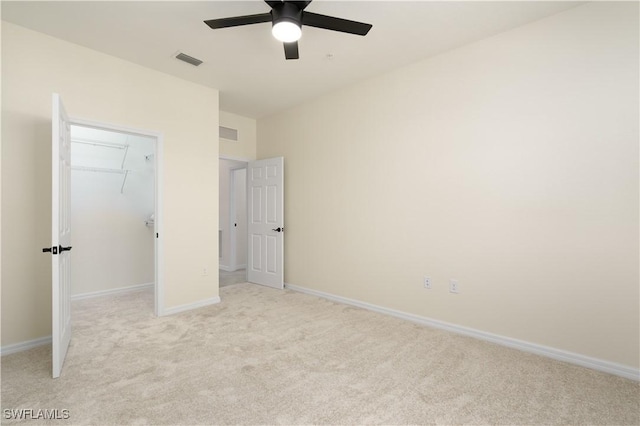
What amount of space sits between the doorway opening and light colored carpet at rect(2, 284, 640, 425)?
3024mm

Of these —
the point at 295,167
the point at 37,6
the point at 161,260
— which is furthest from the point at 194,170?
the point at 37,6

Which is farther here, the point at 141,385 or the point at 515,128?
the point at 515,128

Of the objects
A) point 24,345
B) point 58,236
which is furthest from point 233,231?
point 58,236

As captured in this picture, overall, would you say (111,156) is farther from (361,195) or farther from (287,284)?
(361,195)

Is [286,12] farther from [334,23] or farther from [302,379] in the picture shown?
[302,379]

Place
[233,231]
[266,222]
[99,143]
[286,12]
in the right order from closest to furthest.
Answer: [286,12], [99,143], [266,222], [233,231]

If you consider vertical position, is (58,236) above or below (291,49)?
below

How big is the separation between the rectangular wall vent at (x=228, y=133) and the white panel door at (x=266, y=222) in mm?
517

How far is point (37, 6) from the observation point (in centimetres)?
252

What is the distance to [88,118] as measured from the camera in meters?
3.16

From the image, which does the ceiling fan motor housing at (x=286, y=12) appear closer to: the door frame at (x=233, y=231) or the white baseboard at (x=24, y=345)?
the white baseboard at (x=24, y=345)

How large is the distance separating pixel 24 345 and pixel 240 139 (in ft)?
12.2

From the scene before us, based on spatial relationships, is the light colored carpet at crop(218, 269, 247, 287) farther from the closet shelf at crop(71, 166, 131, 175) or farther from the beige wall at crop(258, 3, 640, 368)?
the closet shelf at crop(71, 166, 131, 175)

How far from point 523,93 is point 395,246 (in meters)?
1.94
